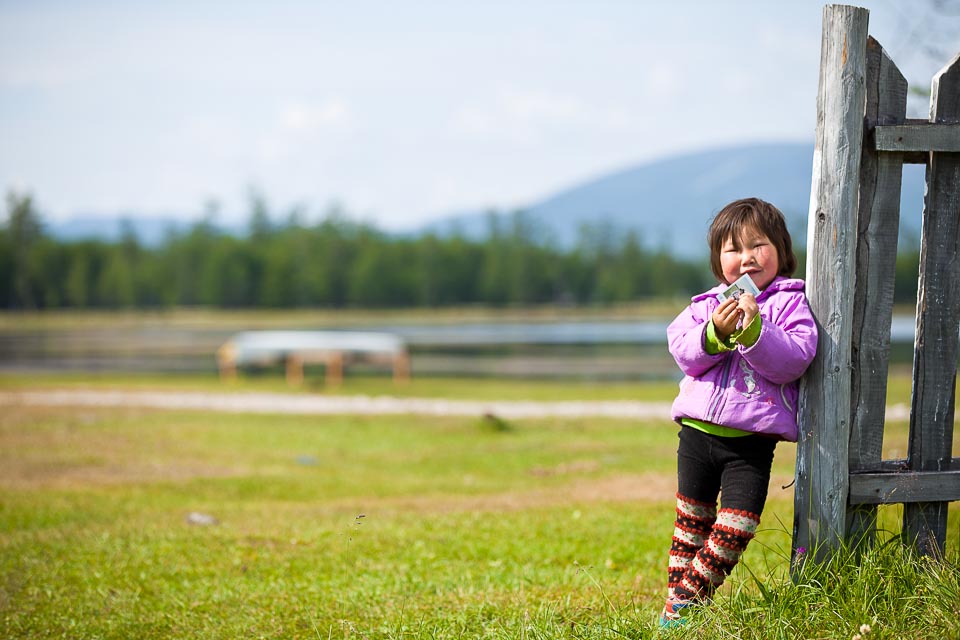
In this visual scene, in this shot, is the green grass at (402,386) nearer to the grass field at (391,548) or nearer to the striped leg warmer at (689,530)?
the grass field at (391,548)

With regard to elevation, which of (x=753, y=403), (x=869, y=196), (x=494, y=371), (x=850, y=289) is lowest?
(x=494, y=371)

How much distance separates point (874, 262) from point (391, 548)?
387cm

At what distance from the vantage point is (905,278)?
309 feet

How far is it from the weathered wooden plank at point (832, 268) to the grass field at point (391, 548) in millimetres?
309

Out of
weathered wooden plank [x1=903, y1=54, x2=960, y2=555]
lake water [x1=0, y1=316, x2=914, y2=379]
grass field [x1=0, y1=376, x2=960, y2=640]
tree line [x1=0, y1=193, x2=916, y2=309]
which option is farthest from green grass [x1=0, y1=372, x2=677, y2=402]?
tree line [x1=0, y1=193, x2=916, y2=309]

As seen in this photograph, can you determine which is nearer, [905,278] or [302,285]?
[905,278]

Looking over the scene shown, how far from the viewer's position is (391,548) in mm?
6316

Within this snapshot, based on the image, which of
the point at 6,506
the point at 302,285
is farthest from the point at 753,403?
the point at 302,285

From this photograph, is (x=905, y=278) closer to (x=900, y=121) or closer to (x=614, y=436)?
(x=614, y=436)

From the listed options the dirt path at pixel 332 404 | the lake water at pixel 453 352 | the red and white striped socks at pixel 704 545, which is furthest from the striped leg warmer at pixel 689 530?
the lake water at pixel 453 352

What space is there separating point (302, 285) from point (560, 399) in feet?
270

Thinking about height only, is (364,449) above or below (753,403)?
below

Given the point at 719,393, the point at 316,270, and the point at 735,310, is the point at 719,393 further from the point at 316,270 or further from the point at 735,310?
the point at 316,270

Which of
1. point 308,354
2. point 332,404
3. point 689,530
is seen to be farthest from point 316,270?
point 689,530
